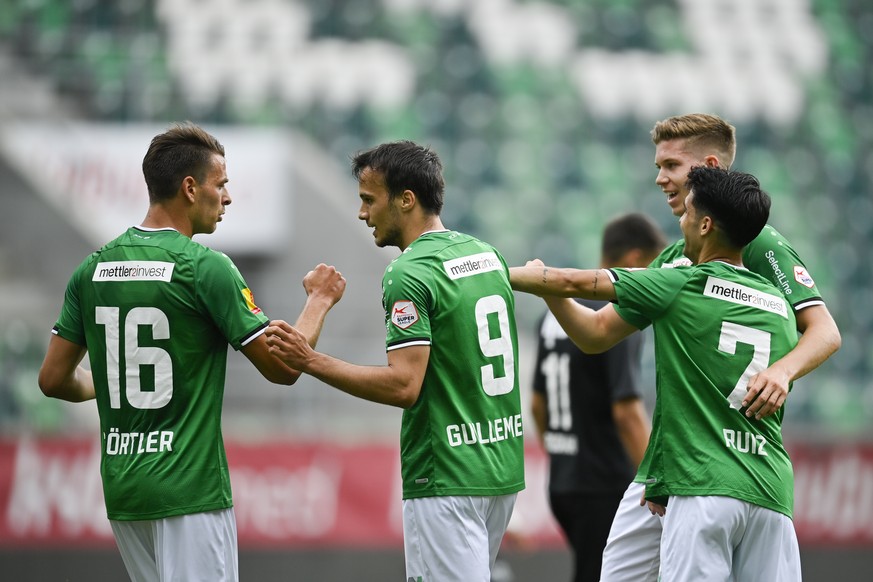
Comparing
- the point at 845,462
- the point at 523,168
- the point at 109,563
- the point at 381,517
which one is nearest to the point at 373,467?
the point at 381,517

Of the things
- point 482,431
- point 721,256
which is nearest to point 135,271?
point 482,431

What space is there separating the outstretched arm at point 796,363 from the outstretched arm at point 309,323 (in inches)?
59.1

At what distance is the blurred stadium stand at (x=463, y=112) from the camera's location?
12648 millimetres

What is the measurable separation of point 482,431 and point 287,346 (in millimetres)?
750

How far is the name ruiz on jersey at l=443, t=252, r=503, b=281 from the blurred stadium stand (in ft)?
24.0

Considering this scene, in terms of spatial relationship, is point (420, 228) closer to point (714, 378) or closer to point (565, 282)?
point (565, 282)

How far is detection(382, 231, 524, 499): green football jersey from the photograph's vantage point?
3.87 m

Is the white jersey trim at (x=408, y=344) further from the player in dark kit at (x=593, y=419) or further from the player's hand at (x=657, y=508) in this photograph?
the player in dark kit at (x=593, y=419)

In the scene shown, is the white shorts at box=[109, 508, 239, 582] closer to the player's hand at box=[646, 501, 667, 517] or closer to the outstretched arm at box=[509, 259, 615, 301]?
the outstretched arm at box=[509, 259, 615, 301]

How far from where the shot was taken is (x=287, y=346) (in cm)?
388

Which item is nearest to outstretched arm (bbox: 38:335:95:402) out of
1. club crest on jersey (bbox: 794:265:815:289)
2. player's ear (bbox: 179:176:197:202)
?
player's ear (bbox: 179:176:197:202)

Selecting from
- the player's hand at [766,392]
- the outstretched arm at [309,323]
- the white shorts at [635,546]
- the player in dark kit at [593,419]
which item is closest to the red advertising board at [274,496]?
the player in dark kit at [593,419]

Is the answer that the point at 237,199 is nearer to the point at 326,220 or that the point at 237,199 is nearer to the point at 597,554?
the point at 326,220

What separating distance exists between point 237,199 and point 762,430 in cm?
1029
